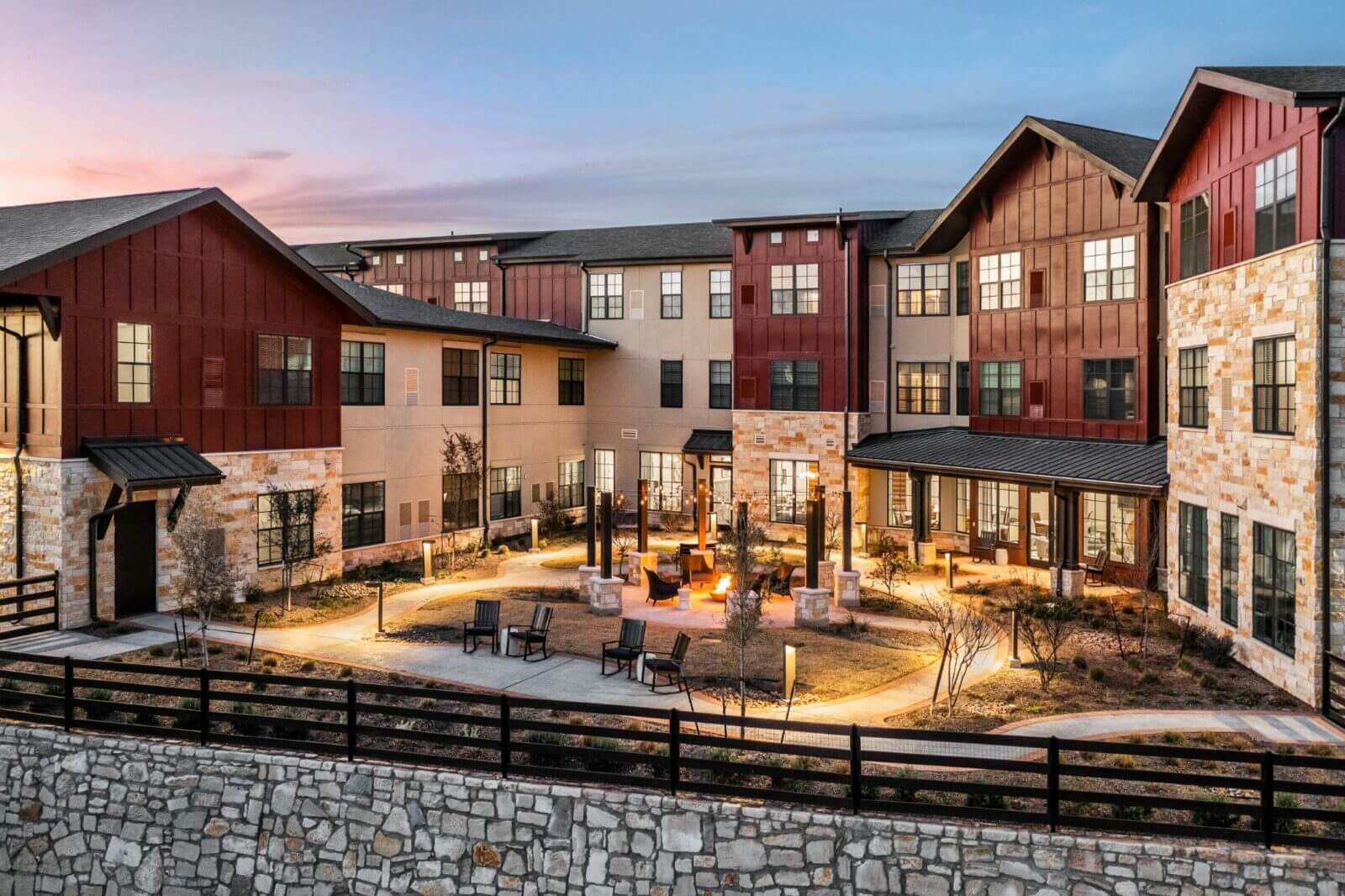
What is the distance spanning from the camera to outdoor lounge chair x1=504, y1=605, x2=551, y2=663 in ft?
60.7

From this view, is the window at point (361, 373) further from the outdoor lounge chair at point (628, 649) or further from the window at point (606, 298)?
the outdoor lounge chair at point (628, 649)

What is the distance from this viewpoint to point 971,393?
2989cm

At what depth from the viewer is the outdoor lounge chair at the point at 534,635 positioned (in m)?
18.5

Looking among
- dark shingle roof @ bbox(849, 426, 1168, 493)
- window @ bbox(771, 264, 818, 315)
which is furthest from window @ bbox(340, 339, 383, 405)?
dark shingle roof @ bbox(849, 426, 1168, 493)

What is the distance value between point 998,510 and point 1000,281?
6358 mm

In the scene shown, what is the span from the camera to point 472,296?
39.9 metres

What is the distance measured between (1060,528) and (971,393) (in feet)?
21.5

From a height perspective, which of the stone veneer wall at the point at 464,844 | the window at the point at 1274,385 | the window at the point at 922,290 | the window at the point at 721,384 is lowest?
the stone veneer wall at the point at 464,844

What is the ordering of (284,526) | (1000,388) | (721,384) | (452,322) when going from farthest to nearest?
(721,384) < (452,322) < (1000,388) < (284,526)

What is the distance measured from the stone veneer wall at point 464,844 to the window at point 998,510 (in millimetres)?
18484

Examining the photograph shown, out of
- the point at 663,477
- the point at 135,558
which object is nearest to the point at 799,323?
the point at 663,477

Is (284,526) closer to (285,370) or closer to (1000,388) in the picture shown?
(285,370)

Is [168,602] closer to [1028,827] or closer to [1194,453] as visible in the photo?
[1028,827]

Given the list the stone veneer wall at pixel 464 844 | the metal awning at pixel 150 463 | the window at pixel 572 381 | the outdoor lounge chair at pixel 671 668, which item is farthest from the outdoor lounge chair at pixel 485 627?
the window at pixel 572 381
